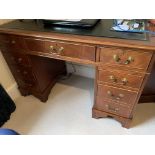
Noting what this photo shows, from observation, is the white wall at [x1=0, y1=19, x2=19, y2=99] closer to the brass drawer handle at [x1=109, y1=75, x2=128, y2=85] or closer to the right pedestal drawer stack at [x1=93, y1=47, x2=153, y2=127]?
the right pedestal drawer stack at [x1=93, y1=47, x2=153, y2=127]

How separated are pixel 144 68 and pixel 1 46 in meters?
1.19

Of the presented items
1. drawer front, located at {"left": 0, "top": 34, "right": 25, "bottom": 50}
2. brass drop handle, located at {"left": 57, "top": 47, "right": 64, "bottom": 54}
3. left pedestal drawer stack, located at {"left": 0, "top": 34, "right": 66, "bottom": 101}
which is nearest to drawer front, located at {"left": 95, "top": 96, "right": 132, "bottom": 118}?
brass drop handle, located at {"left": 57, "top": 47, "right": 64, "bottom": 54}

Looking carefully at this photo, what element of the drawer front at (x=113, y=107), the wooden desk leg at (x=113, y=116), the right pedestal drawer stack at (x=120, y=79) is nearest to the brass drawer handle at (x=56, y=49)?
the right pedestal drawer stack at (x=120, y=79)

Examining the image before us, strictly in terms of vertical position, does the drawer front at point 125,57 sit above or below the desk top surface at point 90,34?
below

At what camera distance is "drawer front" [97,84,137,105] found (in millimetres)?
1079

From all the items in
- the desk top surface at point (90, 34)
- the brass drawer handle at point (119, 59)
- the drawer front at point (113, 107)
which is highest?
the desk top surface at point (90, 34)

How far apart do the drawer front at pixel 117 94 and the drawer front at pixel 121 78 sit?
59mm

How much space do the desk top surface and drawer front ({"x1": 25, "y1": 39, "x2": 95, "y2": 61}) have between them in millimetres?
56

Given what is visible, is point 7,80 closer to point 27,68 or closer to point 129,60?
point 27,68

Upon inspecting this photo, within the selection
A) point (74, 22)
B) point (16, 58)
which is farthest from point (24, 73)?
point (74, 22)

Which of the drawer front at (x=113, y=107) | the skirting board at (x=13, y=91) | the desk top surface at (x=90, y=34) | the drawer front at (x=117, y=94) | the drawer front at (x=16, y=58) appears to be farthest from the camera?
the skirting board at (x=13, y=91)

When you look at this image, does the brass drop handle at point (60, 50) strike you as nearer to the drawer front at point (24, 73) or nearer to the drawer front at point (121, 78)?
the drawer front at point (121, 78)

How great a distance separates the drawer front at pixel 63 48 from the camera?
98cm
